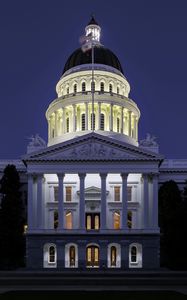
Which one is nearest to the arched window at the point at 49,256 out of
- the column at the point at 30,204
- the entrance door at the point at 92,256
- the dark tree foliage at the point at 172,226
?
the column at the point at 30,204

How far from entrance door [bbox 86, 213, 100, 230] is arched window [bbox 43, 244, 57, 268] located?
6423mm

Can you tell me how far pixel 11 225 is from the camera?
7669 cm

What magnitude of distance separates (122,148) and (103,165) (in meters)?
3.51

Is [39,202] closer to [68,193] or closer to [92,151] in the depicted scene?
[68,193]

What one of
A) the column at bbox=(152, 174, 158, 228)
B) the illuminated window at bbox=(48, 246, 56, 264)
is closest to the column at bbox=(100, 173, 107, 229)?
the column at bbox=(152, 174, 158, 228)

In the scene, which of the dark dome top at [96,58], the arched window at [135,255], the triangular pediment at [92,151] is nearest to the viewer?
the arched window at [135,255]

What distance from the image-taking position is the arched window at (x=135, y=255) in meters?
76.8

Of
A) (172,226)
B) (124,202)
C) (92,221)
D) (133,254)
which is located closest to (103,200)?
(124,202)

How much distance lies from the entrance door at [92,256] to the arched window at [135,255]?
15.2 feet

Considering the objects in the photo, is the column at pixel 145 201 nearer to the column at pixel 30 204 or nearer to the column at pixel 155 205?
the column at pixel 155 205

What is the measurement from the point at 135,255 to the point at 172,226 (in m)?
6.67

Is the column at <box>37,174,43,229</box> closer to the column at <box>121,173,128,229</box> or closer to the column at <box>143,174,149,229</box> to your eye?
the column at <box>121,173,128,229</box>
